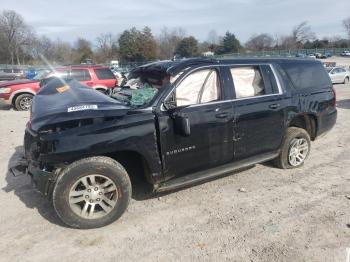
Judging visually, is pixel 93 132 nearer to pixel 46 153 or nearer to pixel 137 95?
pixel 46 153

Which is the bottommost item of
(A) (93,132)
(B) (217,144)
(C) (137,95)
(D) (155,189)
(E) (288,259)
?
(E) (288,259)

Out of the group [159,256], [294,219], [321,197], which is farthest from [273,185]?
[159,256]

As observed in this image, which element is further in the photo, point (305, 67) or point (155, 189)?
point (305, 67)

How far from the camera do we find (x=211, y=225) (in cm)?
398

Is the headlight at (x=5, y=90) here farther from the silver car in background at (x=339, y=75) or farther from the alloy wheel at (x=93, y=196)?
the silver car in background at (x=339, y=75)

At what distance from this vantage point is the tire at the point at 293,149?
5.48m

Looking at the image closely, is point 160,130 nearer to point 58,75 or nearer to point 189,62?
point 189,62

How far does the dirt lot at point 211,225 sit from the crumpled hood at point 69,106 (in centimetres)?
126

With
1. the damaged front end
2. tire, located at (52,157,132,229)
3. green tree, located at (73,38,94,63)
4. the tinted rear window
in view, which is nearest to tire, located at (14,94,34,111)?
the damaged front end

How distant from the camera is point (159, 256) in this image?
3.44m

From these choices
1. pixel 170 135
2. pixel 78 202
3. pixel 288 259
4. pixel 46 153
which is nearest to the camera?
pixel 288 259

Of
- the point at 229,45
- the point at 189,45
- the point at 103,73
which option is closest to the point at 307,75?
the point at 103,73

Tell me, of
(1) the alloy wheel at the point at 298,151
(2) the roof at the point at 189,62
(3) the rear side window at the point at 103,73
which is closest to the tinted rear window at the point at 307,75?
(2) the roof at the point at 189,62

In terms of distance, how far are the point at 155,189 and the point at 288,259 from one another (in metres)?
1.73
